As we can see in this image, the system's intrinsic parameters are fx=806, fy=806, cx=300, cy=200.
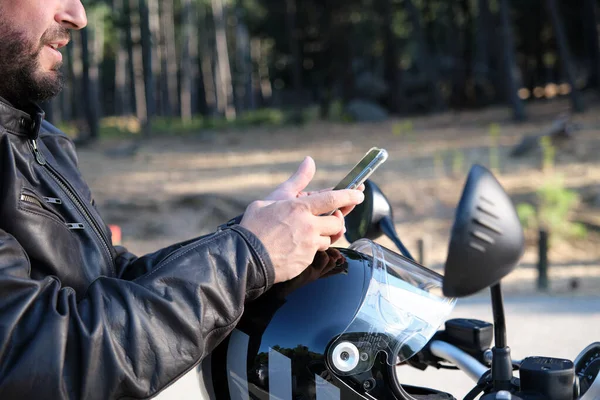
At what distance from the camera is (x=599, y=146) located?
45.5 ft

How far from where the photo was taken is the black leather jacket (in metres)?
1.47

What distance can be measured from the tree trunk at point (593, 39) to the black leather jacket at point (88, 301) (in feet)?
78.7

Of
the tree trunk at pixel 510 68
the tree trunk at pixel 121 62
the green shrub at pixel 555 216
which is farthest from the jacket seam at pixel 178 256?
the tree trunk at pixel 121 62

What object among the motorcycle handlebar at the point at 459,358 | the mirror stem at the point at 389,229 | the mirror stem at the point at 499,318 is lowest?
the motorcycle handlebar at the point at 459,358

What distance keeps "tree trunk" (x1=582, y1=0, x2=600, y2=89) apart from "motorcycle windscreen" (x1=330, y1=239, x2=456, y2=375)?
23634 millimetres

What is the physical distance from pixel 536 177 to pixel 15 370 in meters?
11.5

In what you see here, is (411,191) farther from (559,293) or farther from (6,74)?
(6,74)

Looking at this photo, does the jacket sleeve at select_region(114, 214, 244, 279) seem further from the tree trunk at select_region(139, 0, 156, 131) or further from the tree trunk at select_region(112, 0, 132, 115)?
the tree trunk at select_region(112, 0, 132, 115)

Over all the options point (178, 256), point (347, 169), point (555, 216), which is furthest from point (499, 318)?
point (347, 169)

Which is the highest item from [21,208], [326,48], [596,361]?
[326,48]

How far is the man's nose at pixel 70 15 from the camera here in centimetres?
193

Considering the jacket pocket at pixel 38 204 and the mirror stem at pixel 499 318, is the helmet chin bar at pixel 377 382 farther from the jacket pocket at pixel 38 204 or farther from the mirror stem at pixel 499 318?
the jacket pocket at pixel 38 204

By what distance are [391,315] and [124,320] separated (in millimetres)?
633

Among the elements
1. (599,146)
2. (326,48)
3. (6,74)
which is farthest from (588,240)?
(326,48)
